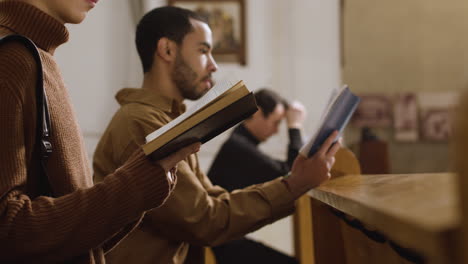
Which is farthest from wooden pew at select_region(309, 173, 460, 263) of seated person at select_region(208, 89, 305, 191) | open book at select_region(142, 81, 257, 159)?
seated person at select_region(208, 89, 305, 191)

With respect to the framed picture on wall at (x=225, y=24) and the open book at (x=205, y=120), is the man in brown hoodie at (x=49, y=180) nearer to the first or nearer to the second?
the open book at (x=205, y=120)

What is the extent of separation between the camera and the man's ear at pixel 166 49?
1677mm

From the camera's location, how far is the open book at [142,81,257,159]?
88 cm

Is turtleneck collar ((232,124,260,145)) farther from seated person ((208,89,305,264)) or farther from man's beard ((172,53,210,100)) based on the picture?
man's beard ((172,53,210,100))

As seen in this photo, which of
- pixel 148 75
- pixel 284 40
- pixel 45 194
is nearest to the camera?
pixel 45 194

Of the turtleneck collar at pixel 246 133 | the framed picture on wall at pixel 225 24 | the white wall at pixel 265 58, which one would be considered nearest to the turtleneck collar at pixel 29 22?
the turtleneck collar at pixel 246 133

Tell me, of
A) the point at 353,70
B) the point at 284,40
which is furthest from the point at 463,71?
the point at 284,40

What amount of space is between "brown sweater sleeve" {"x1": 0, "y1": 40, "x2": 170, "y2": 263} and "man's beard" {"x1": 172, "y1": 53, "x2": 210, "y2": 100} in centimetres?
78

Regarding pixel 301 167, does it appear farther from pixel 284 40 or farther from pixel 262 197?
pixel 284 40

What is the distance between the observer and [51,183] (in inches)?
35.8

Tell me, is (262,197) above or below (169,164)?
below

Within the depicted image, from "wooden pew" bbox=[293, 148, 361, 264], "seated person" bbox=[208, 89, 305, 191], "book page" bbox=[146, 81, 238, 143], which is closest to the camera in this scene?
"book page" bbox=[146, 81, 238, 143]

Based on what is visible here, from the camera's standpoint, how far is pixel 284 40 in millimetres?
3906

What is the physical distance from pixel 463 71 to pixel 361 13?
1102 millimetres
